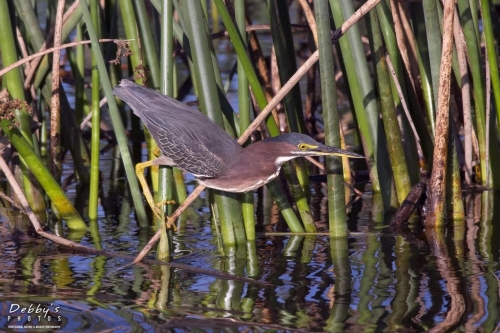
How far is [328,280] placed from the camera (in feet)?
13.1

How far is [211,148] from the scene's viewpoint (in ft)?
14.3

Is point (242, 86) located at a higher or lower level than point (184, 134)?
higher

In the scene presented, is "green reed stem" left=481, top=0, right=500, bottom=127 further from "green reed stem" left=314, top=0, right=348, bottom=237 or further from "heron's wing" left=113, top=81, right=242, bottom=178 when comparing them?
"heron's wing" left=113, top=81, right=242, bottom=178

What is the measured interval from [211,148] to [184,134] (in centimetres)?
19

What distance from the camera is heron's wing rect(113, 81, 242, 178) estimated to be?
171 inches

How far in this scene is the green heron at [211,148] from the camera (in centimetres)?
427

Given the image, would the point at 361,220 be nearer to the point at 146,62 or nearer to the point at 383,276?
the point at 383,276

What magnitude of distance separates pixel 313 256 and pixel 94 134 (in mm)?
1495

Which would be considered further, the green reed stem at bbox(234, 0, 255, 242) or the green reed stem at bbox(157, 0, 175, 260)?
the green reed stem at bbox(234, 0, 255, 242)

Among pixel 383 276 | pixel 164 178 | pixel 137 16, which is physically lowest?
pixel 383 276

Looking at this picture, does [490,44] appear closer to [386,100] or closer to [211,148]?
[386,100]

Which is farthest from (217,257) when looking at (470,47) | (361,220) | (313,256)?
(470,47)

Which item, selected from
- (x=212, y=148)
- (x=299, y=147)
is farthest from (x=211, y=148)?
(x=299, y=147)

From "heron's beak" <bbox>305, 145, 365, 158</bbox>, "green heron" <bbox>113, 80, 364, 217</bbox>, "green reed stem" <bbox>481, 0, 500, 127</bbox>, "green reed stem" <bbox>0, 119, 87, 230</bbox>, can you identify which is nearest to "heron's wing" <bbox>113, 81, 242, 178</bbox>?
"green heron" <bbox>113, 80, 364, 217</bbox>
